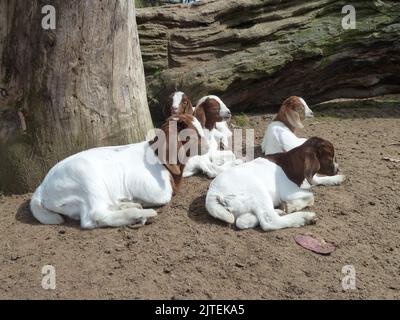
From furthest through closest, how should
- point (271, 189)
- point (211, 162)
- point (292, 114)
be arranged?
1. point (292, 114)
2. point (211, 162)
3. point (271, 189)

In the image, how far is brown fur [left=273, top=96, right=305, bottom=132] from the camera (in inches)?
267

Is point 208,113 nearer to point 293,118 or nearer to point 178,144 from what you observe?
point 293,118

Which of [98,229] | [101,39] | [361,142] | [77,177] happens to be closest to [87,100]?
[101,39]

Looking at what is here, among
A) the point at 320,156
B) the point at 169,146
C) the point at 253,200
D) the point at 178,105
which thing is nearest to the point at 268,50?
the point at 178,105

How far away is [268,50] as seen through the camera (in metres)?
8.59

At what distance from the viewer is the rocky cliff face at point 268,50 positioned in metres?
8.20

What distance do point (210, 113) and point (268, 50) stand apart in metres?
2.10

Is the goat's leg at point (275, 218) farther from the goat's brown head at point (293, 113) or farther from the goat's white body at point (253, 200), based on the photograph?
the goat's brown head at point (293, 113)

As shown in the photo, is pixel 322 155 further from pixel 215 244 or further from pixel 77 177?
pixel 77 177

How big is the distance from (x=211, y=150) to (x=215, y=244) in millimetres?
2165

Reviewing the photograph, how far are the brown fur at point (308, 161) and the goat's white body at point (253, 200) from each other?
0.18m

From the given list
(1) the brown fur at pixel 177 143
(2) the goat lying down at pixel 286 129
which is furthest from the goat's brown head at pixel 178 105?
(1) the brown fur at pixel 177 143

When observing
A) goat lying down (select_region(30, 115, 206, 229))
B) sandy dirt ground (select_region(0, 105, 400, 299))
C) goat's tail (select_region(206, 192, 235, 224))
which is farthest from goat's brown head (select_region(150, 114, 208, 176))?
goat's tail (select_region(206, 192, 235, 224))

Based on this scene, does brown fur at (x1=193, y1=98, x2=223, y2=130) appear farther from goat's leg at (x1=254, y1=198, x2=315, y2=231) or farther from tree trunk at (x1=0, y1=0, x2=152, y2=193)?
goat's leg at (x1=254, y1=198, x2=315, y2=231)
